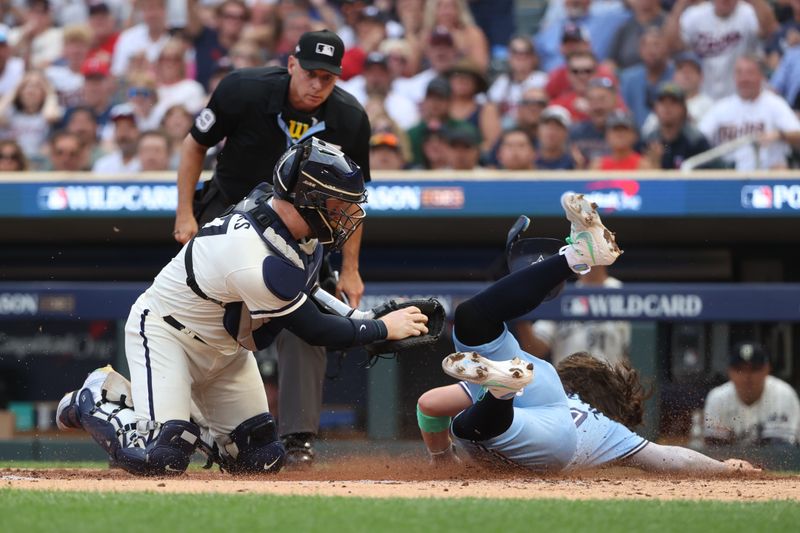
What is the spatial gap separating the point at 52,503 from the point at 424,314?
1.65 meters

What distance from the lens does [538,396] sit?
5.02 metres

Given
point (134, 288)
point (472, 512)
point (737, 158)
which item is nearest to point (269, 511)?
point (472, 512)

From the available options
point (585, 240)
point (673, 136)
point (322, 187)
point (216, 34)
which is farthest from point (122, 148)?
point (585, 240)

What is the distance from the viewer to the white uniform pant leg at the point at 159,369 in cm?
489

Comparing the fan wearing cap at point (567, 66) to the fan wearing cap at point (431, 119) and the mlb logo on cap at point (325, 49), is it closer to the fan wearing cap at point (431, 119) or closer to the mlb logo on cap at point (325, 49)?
the fan wearing cap at point (431, 119)

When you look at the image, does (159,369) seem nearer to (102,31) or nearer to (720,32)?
(720,32)

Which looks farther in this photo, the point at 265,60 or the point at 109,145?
the point at 265,60

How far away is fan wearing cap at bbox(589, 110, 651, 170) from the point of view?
8.38 meters

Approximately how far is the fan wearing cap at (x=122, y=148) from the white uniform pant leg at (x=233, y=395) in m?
4.12

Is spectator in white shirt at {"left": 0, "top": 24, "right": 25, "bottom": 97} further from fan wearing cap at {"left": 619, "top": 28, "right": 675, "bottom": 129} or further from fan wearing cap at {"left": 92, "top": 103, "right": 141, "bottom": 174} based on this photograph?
fan wearing cap at {"left": 619, "top": 28, "right": 675, "bottom": 129}

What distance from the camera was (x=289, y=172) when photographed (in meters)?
4.67

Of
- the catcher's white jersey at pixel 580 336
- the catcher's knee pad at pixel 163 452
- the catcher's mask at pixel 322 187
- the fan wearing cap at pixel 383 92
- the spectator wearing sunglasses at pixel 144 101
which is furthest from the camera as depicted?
the spectator wearing sunglasses at pixel 144 101

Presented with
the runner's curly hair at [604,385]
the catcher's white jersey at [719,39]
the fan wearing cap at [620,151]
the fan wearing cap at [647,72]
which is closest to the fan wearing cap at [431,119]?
the fan wearing cap at [620,151]

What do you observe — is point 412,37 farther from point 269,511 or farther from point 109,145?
point 269,511
